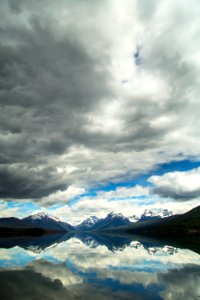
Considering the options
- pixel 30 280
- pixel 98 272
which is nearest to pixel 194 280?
pixel 98 272

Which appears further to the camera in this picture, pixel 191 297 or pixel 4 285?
pixel 4 285

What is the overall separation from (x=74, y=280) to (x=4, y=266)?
1795 cm

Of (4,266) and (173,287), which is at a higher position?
(4,266)

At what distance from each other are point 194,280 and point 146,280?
19.0ft

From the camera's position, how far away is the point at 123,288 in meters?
28.8

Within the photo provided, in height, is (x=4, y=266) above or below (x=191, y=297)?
above

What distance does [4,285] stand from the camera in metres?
29.5

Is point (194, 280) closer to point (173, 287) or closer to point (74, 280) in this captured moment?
point (173, 287)

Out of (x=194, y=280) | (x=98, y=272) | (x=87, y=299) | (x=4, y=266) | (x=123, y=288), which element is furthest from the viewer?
(x=4, y=266)

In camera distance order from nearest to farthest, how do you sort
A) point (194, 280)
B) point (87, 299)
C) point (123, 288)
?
point (87, 299) < point (123, 288) < point (194, 280)

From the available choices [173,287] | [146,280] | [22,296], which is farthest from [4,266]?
[173,287]

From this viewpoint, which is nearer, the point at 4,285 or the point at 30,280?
the point at 4,285

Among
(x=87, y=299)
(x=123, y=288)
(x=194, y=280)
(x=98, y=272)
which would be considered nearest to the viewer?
(x=87, y=299)

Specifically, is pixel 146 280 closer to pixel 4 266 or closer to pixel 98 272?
pixel 98 272
